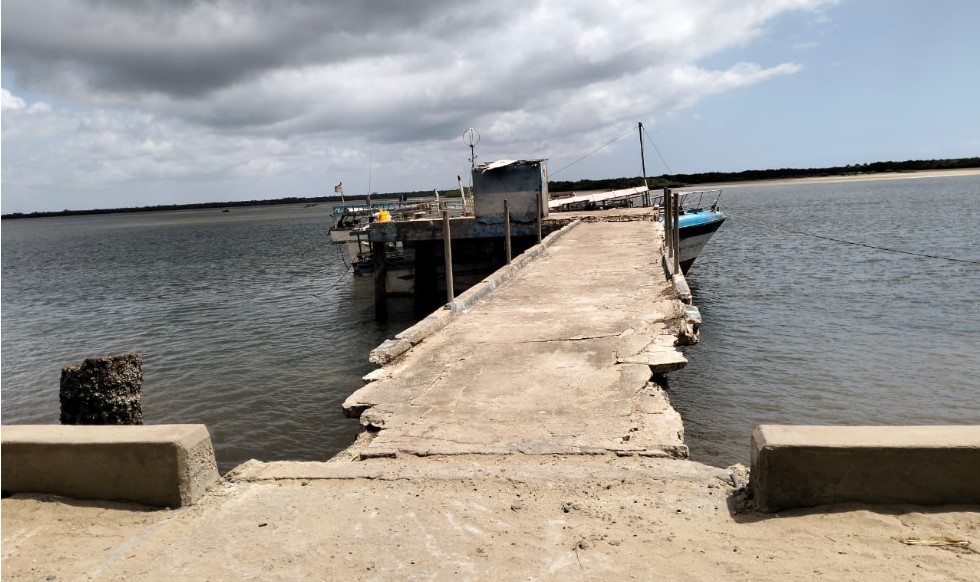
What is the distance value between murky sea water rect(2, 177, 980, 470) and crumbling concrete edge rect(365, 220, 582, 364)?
2587 millimetres

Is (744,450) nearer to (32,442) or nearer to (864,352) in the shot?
(864,352)

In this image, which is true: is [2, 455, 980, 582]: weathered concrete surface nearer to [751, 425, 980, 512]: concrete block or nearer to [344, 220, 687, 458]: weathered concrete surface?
[751, 425, 980, 512]: concrete block

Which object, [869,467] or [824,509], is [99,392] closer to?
[824,509]

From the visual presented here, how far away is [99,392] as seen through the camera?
703 cm

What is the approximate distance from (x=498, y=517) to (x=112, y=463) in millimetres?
2338

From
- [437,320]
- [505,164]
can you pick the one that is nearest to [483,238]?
[505,164]

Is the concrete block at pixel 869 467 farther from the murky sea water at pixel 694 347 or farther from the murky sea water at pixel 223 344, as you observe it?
the murky sea water at pixel 223 344

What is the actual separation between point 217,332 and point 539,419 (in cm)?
1493

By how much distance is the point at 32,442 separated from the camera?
4.18m

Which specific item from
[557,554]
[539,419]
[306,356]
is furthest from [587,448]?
[306,356]

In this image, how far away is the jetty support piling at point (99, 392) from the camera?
22.7 ft

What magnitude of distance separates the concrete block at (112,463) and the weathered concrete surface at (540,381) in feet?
3.81

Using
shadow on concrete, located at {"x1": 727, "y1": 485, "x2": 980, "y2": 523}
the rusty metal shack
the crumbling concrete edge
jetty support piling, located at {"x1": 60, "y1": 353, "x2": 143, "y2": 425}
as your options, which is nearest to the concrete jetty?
shadow on concrete, located at {"x1": 727, "y1": 485, "x2": 980, "y2": 523}

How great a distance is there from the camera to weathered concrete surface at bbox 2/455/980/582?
321 cm
